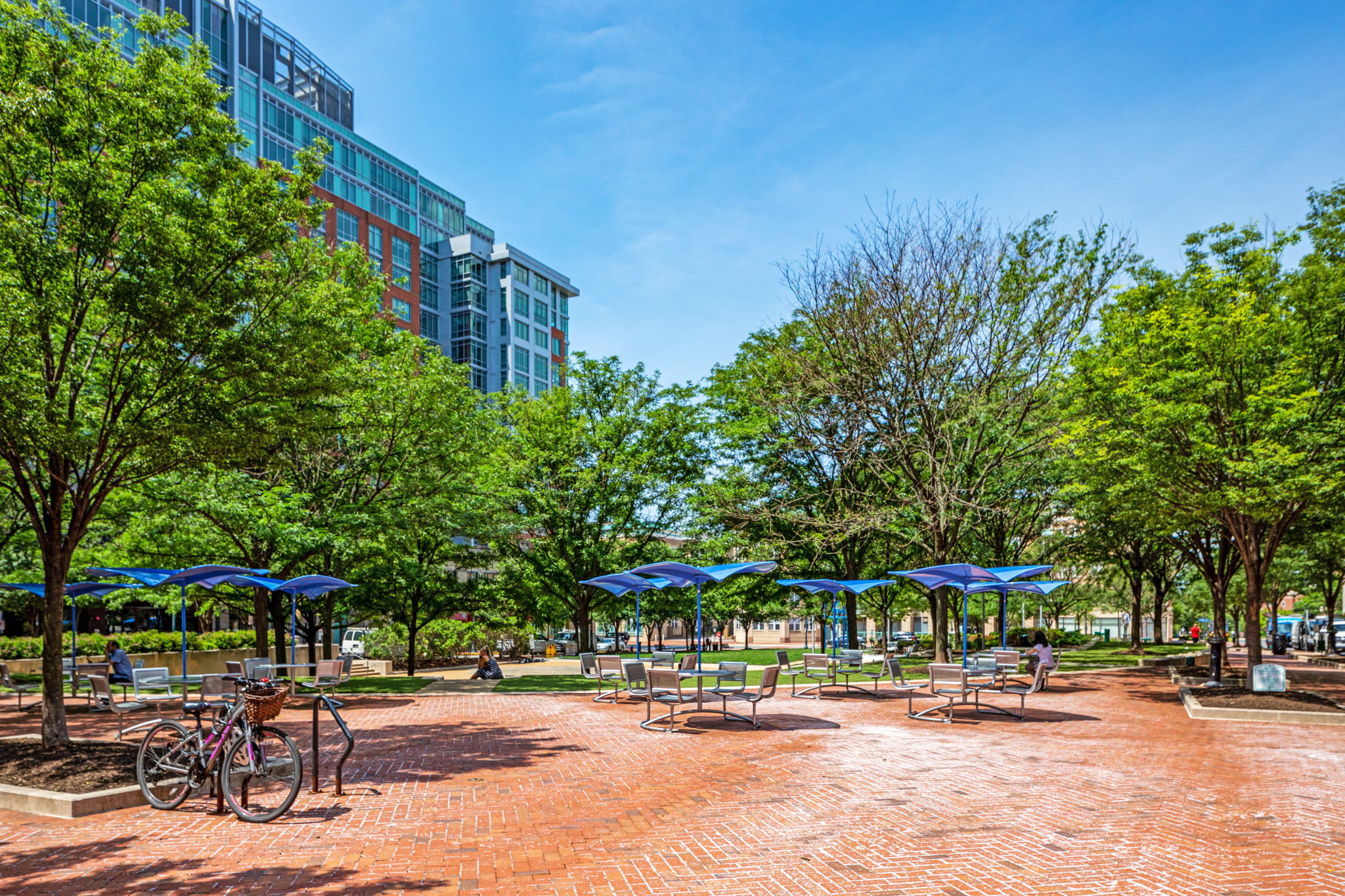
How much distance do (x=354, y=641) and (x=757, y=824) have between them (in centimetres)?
4234

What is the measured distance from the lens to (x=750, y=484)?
30453 millimetres

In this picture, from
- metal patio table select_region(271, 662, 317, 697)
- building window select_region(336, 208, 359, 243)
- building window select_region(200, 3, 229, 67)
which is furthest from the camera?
building window select_region(336, 208, 359, 243)

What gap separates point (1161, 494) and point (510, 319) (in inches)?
3114

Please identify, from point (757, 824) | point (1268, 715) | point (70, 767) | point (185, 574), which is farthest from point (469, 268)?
point (757, 824)

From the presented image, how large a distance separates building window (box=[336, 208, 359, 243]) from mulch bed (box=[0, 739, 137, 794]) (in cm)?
6657

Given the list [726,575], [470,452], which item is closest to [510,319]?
[470,452]

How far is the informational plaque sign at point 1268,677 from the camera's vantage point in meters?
A: 17.2

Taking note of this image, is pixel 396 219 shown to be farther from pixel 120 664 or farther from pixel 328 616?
pixel 120 664

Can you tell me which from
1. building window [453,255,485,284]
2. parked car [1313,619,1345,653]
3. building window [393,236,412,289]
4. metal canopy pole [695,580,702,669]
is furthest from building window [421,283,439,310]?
parked car [1313,619,1345,653]

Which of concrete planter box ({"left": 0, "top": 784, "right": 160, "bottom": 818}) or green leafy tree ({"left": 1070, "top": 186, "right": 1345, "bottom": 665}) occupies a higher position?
green leafy tree ({"left": 1070, "top": 186, "right": 1345, "bottom": 665})

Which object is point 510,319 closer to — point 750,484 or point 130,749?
point 750,484

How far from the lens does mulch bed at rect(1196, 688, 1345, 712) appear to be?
52.2 feet

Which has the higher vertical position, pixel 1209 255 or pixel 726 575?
pixel 1209 255

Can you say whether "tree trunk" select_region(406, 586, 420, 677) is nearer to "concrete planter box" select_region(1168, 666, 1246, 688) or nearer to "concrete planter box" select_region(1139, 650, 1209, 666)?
"concrete planter box" select_region(1168, 666, 1246, 688)
